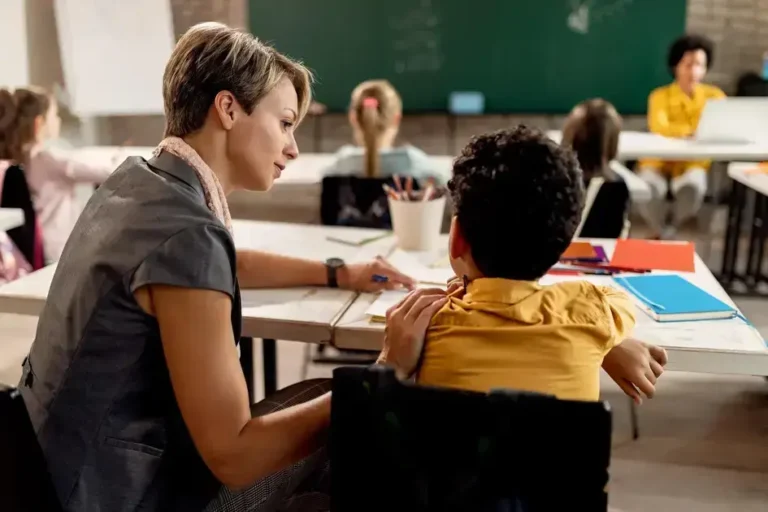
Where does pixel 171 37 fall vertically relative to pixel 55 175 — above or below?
above

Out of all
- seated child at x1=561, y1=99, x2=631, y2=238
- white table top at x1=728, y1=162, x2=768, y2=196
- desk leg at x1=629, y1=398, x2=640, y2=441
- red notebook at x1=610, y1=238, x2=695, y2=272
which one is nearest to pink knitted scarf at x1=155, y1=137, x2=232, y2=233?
red notebook at x1=610, y1=238, x2=695, y2=272

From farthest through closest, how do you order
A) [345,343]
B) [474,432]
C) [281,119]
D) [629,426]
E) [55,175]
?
1. [55,175]
2. [629,426]
3. [345,343]
4. [281,119]
5. [474,432]

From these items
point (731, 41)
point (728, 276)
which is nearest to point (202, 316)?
point (728, 276)

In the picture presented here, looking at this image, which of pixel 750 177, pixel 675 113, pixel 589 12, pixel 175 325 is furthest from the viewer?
pixel 589 12

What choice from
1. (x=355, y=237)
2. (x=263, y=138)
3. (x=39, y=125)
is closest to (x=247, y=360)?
(x=355, y=237)

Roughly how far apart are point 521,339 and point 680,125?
13.4ft

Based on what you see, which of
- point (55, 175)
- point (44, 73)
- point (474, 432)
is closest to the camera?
point (474, 432)

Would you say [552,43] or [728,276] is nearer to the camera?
[728,276]

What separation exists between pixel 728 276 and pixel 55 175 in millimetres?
3284

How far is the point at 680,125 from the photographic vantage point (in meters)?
4.61

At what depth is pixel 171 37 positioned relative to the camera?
4.93 metres

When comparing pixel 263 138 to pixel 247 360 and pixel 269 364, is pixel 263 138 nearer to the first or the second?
pixel 247 360

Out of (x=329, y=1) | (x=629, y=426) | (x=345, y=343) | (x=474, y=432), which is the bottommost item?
(x=629, y=426)

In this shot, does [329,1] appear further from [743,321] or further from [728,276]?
[743,321]
